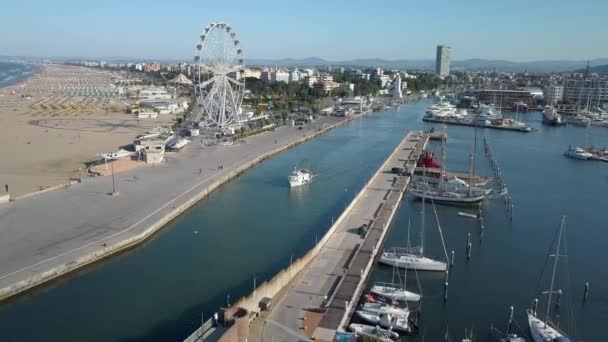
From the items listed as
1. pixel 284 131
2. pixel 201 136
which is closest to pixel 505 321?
pixel 201 136

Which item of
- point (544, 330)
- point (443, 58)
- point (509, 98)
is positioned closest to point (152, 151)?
point (544, 330)

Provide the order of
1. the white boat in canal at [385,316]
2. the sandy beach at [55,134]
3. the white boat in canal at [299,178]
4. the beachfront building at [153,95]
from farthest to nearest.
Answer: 1. the beachfront building at [153,95]
2. the white boat in canal at [299,178]
3. the sandy beach at [55,134]
4. the white boat in canal at [385,316]

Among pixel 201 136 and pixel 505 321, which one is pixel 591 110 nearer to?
pixel 201 136

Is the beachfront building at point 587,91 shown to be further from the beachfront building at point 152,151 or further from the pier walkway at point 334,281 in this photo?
the pier walkway at point 334,281

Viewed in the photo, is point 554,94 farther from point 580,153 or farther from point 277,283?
point 277,283

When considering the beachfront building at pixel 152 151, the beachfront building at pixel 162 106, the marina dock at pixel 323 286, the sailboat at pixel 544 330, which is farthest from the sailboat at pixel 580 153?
the beachfront building at pixel 162 106

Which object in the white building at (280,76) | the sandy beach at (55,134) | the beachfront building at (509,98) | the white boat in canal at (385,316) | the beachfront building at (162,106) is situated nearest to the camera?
the white boat in canal at (385,316)

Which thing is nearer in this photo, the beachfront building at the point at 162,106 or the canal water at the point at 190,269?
the canal water at the point at 190,269
